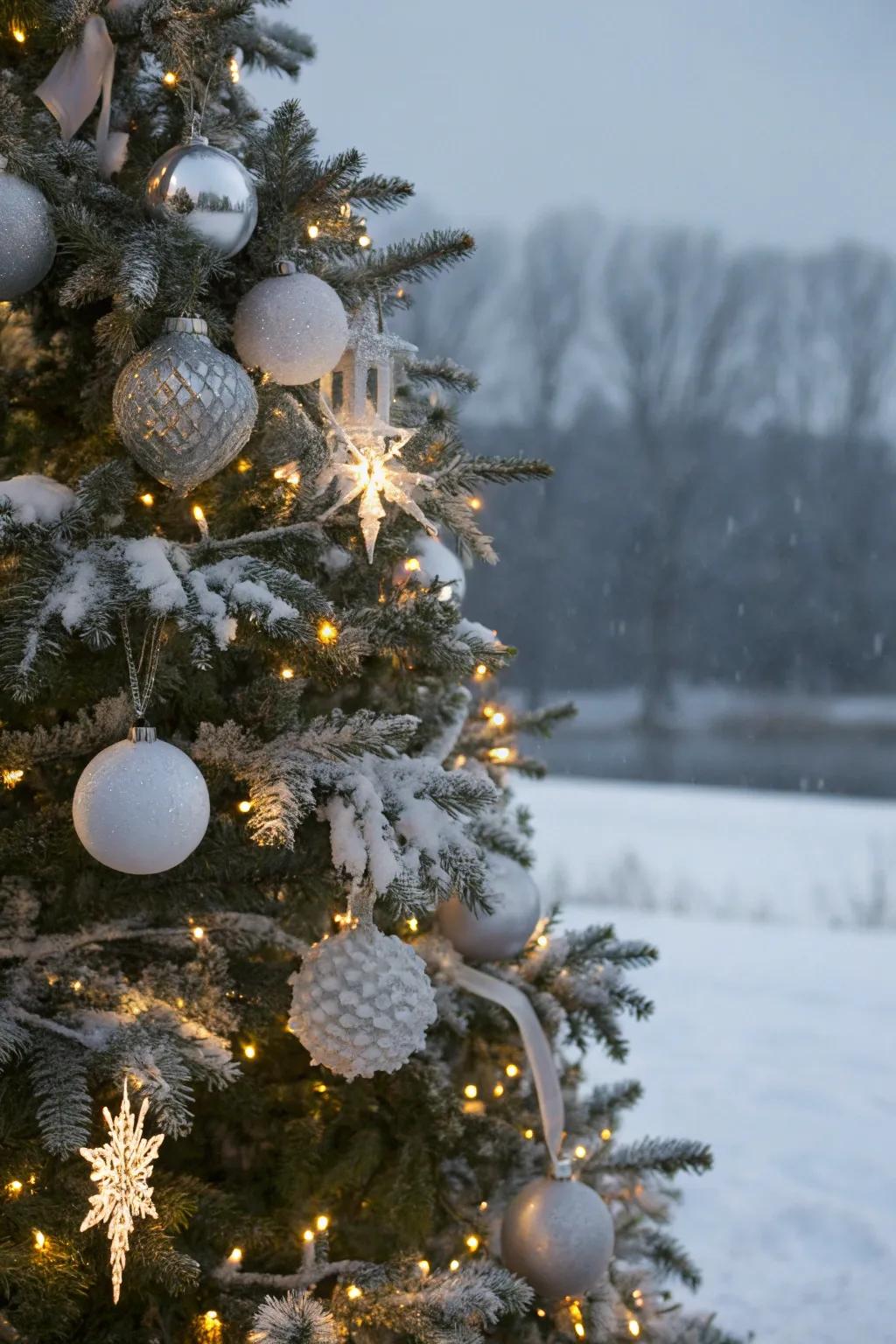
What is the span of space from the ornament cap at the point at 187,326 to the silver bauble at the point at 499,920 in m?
0.57

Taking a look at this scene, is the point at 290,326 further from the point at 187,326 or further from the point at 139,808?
the point at 139,808

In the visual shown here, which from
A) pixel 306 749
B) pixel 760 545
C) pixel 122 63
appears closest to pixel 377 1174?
pixel 306 749

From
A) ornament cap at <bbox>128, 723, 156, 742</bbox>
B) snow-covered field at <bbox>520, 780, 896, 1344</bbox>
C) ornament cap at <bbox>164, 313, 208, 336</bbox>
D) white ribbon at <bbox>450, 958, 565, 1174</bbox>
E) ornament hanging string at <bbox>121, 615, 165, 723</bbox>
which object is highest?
ornament cap at <bbox>164, 313, 208, 336</bbox>

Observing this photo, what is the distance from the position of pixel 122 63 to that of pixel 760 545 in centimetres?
381

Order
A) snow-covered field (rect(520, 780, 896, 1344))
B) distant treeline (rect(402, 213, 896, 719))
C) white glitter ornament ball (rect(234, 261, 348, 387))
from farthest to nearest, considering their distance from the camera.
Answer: distant treeline (rect(402, 213, 896, 719)) < snow-covered field (rect(520, 780, 896, 1344)) < white glitter ornament ball (rect(234, 261, 348, 387))

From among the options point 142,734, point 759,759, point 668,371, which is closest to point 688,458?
point 668,371

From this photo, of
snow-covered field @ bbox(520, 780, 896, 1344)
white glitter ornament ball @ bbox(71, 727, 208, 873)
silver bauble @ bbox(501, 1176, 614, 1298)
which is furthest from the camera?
snow-covered field @ bbox(520, 780, 896, 1344)

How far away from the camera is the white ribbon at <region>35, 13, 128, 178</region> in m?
0.81

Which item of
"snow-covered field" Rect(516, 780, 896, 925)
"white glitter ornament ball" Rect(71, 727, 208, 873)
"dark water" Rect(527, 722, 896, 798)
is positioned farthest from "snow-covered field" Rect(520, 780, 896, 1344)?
"white glitter ornament ball" Rect(71, 727, 208, 873)

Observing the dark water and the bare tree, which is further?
the dark water

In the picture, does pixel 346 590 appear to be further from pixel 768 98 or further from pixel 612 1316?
pixel 768 98

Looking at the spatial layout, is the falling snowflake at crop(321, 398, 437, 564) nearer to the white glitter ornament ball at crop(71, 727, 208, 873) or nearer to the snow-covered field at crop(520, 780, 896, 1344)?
the white glitter ornament ball at crop(71, 727, 208, 873)

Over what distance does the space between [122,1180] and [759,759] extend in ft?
13.4

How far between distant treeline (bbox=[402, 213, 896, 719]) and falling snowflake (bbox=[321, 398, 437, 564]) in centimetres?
335
